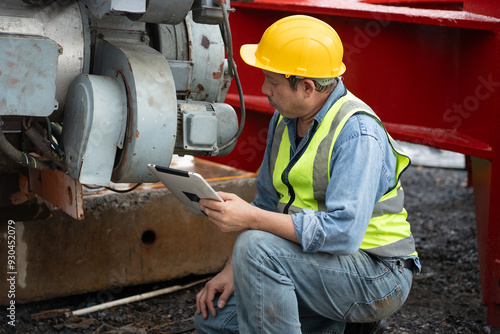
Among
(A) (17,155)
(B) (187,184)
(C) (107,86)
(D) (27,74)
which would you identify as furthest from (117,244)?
(D) (27,74)

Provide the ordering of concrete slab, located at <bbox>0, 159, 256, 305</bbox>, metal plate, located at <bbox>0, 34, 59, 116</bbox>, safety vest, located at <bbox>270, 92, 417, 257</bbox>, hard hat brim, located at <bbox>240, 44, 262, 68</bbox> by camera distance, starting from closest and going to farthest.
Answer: metal plate, located at <bbox>0, 34, 59, 116</bbox>, safety vest, located at <bbox>270, 92, 417, 257</bbox>, hard hat brim, located at <bbox>240, 44, 262, 68</bbox>, concrete slab, located at <bbox>0, 159, 256, 305</bbox>

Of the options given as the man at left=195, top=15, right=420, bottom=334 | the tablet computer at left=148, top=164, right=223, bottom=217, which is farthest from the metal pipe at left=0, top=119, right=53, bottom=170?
the man at left=195, top=15, right=420, bottom=334

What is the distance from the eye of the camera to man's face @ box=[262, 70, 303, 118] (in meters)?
2.47

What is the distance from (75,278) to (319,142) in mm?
1649

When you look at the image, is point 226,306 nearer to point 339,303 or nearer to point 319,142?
point 339,303

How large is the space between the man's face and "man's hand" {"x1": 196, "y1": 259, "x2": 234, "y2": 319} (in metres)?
0.72

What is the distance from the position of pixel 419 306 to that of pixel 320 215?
1.52 m

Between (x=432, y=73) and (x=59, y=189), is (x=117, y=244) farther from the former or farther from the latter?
(x=432, y=73)

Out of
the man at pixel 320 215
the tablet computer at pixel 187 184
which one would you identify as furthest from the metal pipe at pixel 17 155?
the man at pixel 320 215

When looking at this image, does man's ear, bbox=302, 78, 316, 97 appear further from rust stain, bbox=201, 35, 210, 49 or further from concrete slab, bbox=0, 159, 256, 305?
concrete slab, bbox=0, 159, 256, 305

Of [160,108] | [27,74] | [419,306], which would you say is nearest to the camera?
[27,74]

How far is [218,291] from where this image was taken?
9.11ft

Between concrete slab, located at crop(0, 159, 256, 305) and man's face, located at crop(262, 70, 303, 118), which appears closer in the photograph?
man's face, located at crop(262, 70, 303, 118)

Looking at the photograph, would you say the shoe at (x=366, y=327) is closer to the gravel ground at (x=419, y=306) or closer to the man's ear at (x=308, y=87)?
the gravel ground at (x=419, y=306)
